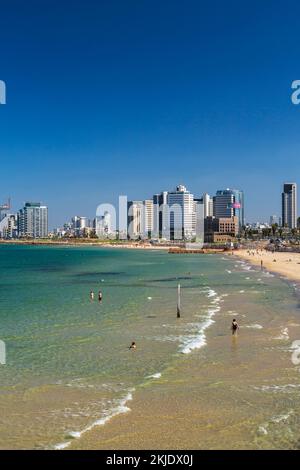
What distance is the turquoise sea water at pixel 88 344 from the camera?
55.8 ft

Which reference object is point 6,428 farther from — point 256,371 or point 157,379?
point 256,371

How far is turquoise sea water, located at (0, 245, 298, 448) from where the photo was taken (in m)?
17.0

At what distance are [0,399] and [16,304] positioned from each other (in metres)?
27.1

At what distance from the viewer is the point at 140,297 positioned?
48688 mm

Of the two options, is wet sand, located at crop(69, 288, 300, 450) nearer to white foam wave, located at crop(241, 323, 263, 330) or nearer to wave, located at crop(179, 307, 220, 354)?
wave, located at crop(179, 307, 220, 354)

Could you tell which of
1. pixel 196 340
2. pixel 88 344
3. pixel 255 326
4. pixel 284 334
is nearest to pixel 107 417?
pixel 88 344

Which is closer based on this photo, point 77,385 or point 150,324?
point 77,385

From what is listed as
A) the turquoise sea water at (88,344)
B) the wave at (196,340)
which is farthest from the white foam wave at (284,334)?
the wave at (196,340)

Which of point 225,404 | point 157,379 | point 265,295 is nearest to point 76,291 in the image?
point 265,295

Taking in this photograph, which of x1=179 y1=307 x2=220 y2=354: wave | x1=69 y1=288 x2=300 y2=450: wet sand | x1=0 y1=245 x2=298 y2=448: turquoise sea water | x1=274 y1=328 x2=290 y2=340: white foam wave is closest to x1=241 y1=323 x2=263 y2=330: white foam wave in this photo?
x1=0 y1=245 x2=298 y2=448: turquoise sea water

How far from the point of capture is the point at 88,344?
91.0 ft

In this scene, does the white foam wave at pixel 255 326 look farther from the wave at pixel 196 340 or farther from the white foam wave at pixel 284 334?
the wave at pixel 196 340

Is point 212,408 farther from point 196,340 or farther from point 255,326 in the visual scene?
point 255,326

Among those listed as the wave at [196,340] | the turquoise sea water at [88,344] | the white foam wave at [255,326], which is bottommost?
the turquoise sea water at [88,344]
